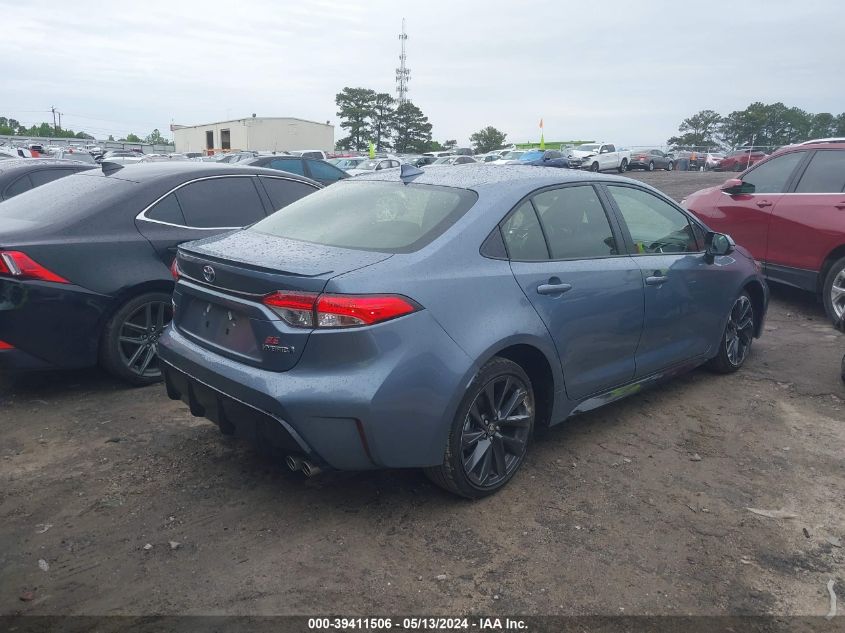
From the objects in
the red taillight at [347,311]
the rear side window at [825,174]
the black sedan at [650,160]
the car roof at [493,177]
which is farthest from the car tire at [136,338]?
the black sedan at [650,160]

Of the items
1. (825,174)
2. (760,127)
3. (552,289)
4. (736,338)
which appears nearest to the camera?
(552,289)

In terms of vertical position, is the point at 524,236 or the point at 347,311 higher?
the point at 524,236

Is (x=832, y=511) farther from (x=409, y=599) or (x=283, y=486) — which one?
(x=283, y=486)

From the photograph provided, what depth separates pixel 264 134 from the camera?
59281 mm

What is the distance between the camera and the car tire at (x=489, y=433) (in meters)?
3.43

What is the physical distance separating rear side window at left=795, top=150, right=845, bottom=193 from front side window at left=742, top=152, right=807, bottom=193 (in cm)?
19

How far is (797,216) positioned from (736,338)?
2.45 metres

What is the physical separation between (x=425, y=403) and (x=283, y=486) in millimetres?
1040

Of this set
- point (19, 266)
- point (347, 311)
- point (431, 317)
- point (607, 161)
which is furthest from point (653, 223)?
point (607, 161)

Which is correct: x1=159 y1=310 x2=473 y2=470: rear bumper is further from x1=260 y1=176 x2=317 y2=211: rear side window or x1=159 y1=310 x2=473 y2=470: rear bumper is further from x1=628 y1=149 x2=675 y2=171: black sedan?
x1=628 y1=149 x2=675 y2=171: black sedan

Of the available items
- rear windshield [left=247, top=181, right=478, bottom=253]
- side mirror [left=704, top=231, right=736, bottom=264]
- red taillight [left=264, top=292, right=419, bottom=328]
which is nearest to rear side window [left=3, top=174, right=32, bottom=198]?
rear windshield [left=247, top=181, right=478, bottom=253]

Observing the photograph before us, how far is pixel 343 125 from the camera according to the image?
8875cm

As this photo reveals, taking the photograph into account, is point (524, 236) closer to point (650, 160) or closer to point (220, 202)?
point (220, 202)

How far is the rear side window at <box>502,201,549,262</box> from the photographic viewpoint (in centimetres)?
378
